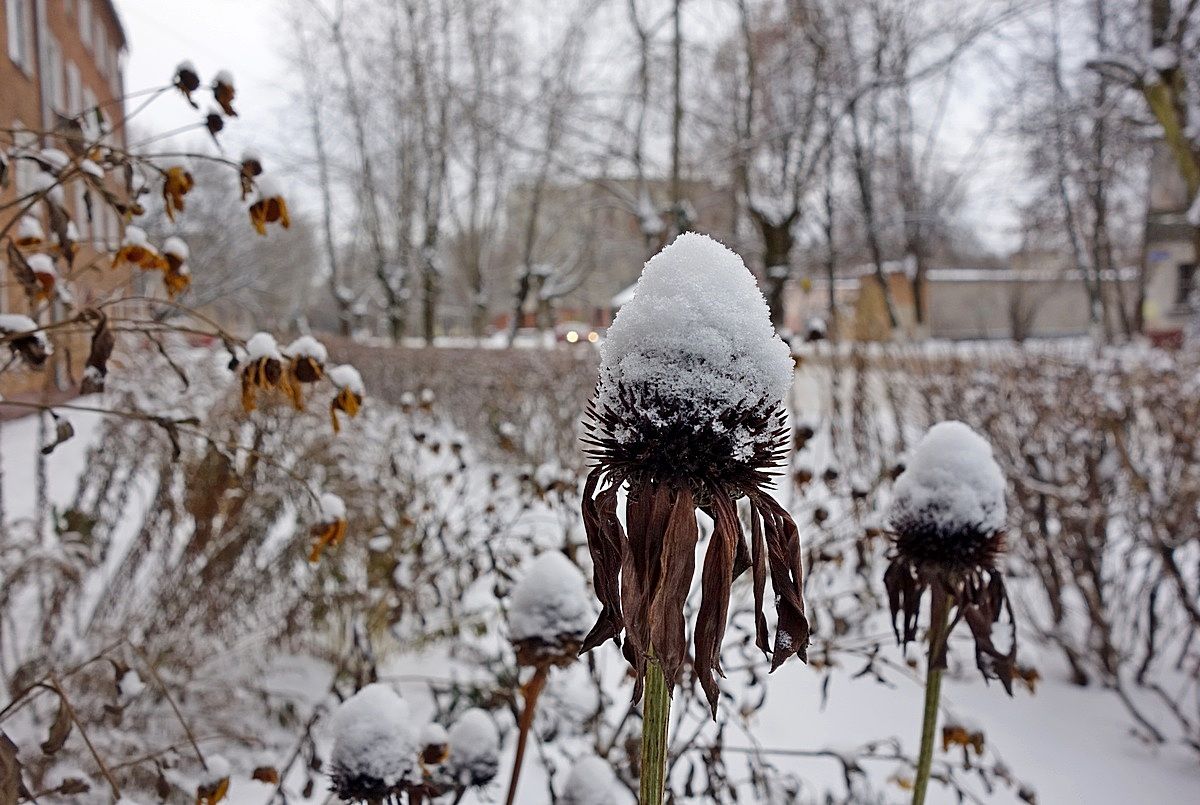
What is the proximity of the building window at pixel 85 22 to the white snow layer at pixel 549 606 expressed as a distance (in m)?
11.2

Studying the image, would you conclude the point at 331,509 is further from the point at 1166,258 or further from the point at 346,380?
the point at 1166,258

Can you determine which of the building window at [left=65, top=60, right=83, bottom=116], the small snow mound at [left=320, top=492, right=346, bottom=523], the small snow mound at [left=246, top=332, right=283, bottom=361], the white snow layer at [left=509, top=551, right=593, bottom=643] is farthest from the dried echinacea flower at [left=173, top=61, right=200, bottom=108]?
the building window at [left=65, top=60, right=83, bottom=116]

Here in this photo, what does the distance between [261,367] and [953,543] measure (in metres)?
1.18

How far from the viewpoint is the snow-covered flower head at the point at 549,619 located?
1220 millimetres

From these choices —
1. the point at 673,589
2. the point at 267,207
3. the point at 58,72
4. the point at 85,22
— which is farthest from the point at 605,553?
the point at 85,22

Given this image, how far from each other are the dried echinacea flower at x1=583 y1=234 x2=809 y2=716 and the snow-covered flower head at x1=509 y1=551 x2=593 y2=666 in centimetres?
52

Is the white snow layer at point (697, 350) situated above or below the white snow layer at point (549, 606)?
above

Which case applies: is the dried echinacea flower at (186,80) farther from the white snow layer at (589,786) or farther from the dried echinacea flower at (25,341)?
the white snow layer at (589,786)

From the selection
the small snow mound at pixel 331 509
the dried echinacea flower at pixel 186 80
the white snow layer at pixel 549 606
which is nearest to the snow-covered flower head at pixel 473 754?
the white snow layer at pixel 549 606

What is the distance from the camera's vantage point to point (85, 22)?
32.2 ft

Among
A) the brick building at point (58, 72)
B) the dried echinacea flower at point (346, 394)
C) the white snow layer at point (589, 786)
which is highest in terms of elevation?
the brick building at point (58, 72)

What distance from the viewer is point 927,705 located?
125 cm

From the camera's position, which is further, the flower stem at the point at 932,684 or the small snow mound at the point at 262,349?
the small snow mound at the point at 262,349

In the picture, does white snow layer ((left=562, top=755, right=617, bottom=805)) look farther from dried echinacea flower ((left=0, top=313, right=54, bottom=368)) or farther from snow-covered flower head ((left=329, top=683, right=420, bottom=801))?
dried echinacea flower ((left=0, top=313, right=54, bottom=368))
